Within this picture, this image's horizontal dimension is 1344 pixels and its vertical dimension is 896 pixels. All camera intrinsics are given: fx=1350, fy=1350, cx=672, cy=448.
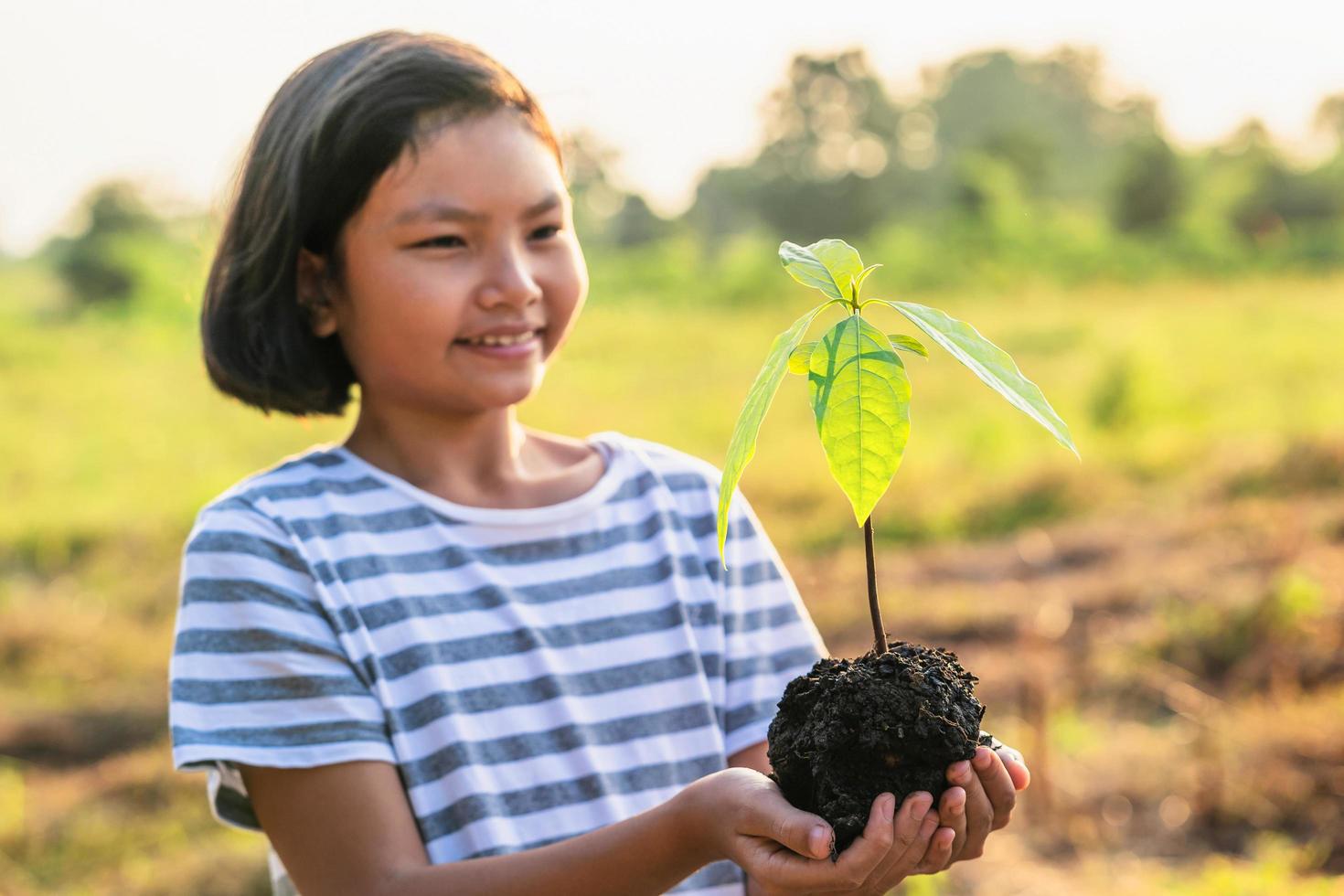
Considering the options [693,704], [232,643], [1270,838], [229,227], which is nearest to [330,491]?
[232,643]

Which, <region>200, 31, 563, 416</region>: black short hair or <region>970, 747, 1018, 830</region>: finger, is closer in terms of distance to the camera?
<region>970, 747, 1018, 830</region>: finger

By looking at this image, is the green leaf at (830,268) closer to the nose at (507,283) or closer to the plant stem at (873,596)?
the plant stem at (873,596)

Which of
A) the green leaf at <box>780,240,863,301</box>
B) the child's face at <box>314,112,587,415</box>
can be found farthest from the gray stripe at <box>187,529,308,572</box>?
the green leaf at <box>780,240,863,301</box>

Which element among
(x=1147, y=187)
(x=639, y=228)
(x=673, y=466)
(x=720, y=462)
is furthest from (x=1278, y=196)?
(x=673, y=466)

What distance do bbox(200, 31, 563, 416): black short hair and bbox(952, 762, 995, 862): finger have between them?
2.94 feet

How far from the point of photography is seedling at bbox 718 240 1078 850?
1020mm

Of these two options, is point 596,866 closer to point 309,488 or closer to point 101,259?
point 309,488

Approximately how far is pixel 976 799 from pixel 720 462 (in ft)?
22.3

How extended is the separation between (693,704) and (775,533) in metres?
5.33

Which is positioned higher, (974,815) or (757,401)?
(757,401)

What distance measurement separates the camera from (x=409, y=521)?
1.60 meters

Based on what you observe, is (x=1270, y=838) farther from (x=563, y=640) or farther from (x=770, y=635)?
(x=563, y=640)

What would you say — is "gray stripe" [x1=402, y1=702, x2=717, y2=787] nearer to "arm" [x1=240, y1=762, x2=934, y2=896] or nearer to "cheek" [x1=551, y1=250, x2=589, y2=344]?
"arm" [x1=240, y1=762, x2=934, y2=896]

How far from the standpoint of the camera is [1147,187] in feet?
51.8
